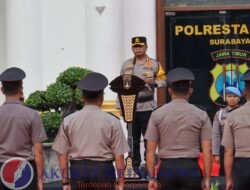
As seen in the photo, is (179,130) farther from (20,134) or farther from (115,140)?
(20,134)

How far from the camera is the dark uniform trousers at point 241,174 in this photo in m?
7.70

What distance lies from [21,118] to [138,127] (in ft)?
12.2

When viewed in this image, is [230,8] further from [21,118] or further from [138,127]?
[21,118]

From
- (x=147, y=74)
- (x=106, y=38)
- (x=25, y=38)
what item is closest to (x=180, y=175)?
(x=147, y=74)

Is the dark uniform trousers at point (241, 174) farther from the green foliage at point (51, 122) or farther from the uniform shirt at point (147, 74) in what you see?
the green foliage at point (51, 122)

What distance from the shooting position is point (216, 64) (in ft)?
45.9

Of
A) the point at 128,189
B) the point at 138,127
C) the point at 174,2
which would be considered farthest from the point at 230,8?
the point at 128,189

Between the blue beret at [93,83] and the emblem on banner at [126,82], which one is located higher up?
the blue beret at [93,83]

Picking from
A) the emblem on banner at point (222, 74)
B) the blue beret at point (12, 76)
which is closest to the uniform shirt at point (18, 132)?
the blue beret at point (12, 76)

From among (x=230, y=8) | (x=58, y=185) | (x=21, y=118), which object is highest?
(x=230, y=8)

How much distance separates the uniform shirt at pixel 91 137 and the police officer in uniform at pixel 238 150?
1.07 metres

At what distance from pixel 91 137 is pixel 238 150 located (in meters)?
1.48

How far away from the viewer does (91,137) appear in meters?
7.35

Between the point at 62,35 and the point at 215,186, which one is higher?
the point at 62,35
